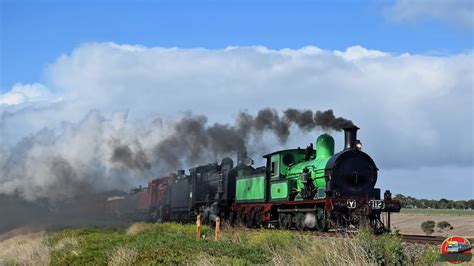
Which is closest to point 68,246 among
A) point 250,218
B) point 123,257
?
point 123,257

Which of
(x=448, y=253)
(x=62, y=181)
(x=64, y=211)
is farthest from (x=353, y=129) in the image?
(x=64, y=211)

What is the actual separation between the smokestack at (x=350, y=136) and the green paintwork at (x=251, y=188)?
4877mm

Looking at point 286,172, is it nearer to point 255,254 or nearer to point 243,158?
point 243,158

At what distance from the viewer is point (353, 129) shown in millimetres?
25516

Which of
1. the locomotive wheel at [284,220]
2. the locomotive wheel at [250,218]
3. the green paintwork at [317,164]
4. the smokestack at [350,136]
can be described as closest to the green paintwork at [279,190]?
the green paintwork at [317,164]

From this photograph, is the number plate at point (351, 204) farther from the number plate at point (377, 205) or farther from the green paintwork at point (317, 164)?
the green paintwork at point (317, 164)

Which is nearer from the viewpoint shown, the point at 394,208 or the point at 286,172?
the point at 394,208

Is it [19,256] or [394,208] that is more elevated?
[394,208]

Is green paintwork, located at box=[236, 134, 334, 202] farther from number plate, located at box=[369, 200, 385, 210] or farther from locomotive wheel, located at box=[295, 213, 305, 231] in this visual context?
number plate, located at box=[369, 200, 385, 210]

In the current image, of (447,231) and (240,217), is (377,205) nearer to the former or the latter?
(240,217)

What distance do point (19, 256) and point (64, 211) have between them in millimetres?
28350

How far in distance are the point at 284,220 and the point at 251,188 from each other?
4.02 meters

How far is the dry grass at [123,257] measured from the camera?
15.9 metres

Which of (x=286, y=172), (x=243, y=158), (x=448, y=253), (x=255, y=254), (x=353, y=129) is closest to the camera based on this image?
(x=448, y=253)
